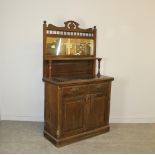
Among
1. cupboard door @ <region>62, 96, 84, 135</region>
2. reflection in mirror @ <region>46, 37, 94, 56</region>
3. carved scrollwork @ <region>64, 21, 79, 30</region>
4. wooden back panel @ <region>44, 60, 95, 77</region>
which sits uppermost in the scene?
carved scrollwork @ <region>64, 21, 79, 30</region>

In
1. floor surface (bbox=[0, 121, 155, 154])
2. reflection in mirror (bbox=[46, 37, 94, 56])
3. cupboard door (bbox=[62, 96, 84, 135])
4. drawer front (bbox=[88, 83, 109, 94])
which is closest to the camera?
floor surface (bbox=[0, 121, 155, 154])

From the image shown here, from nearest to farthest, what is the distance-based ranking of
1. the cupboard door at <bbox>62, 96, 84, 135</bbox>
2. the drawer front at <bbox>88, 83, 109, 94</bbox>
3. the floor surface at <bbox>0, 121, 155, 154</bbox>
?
1. the floor surface at <bbox>0, 121, 155, 154</bbox>
2. the cupboard door at <bbox>62, 96, 84, 135</bbox>
3. the drawer front at <bbox>88, 83, 109, 94</bbox>

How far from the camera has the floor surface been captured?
2.90 metres

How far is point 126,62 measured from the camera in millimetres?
3818

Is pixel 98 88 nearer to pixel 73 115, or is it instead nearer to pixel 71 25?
pixel 73 115

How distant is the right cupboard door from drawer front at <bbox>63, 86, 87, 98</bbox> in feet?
0.36

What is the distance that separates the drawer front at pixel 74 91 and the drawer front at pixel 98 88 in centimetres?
11

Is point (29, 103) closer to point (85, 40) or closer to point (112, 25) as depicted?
point (85, 40)

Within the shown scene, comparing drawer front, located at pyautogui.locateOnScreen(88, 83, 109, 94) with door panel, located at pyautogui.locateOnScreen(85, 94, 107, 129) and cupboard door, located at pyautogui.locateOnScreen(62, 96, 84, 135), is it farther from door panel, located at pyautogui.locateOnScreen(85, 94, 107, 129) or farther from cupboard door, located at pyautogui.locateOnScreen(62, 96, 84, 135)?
cupboard door, located at pyautogui.locateOnScreen(62, 96, 84, 135)

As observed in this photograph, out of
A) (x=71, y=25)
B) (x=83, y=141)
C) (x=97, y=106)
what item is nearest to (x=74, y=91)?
(x=97, y=106)

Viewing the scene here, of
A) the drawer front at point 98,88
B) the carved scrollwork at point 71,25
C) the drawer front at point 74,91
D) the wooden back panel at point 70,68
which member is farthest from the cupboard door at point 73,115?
the carved scrollwork at point 71,25

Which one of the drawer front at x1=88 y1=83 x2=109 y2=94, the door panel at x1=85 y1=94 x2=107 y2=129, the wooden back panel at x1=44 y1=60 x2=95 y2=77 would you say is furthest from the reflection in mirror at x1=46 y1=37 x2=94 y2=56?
the door panel at x1=85 y1=94 x2=107 y2=129

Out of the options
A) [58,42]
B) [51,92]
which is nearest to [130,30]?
[58,42]

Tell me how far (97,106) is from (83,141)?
1.75 ft
